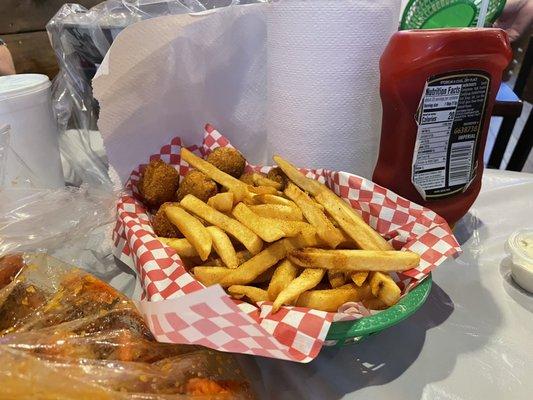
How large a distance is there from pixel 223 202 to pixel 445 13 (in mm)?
832

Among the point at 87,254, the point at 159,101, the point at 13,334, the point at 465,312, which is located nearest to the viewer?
the point at 13,334

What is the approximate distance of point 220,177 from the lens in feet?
3.41

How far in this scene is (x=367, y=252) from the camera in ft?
2.63

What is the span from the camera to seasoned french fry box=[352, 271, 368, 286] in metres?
0.80

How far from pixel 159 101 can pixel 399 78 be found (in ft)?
2.10

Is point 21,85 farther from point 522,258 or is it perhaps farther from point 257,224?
point 522,258

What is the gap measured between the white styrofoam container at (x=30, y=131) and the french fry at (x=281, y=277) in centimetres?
72

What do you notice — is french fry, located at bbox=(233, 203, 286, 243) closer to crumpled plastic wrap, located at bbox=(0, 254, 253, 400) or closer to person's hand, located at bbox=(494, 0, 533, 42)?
crumpled plastic wrap, located at bbox=(0, 254, 253, 400)

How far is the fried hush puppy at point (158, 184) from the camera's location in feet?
3.53

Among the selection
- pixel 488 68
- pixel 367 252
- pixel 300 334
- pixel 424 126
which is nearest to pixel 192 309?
pixel 300 334

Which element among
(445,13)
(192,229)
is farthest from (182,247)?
(445,13)

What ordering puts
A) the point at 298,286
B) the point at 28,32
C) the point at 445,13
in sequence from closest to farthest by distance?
the point at 298,286
the point at 445,13
the point at 28,32

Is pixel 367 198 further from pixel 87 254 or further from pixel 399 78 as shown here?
pixel 87 254

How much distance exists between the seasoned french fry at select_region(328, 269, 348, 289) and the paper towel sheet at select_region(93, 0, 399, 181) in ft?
1.47
